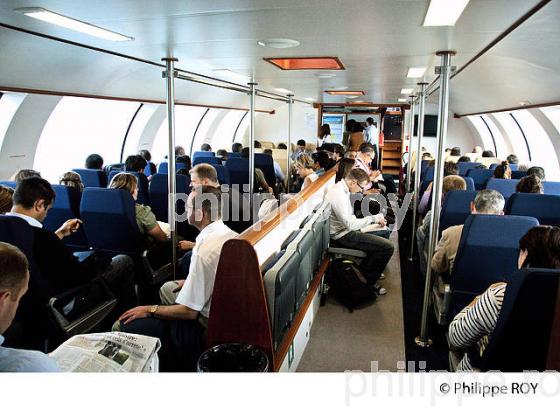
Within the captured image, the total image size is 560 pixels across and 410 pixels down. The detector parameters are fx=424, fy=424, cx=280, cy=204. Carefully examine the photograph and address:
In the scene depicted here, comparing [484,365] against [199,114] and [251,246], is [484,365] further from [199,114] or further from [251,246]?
[199,114]

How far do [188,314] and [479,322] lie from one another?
5.46ft

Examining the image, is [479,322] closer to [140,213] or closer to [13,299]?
[13,299]

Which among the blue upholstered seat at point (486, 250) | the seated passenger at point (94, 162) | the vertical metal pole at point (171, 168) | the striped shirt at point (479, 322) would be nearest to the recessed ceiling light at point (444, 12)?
the blue upholstered seat at point (486, 250)

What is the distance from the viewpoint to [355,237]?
477 centimetres

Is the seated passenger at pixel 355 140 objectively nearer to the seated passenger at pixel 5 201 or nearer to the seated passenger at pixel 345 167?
the seated passenger at pixel 345 167

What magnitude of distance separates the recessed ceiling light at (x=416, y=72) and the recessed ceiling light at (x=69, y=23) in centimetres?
333

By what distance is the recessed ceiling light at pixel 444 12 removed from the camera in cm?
241

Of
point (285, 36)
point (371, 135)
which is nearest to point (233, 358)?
point (285, 36)

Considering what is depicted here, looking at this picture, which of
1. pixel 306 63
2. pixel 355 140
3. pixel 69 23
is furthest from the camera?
pixel 355 140

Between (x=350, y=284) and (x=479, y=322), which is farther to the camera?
(x=350, y=284)

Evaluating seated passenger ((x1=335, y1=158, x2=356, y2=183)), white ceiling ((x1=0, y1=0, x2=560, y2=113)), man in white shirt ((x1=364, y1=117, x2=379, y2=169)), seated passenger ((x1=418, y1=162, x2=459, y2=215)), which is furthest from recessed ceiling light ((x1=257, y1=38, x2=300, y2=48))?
man in white shirt ((x1=364, y1=117, x2=379, y2=169))

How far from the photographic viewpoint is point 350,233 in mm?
4809

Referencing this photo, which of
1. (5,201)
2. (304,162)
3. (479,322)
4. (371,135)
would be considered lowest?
(479,322)

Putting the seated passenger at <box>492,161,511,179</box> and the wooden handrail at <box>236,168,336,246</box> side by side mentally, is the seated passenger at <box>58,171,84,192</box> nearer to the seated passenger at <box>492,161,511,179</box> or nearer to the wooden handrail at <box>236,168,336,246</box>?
the wooden handrail at <box>236,168,336,246</box>
